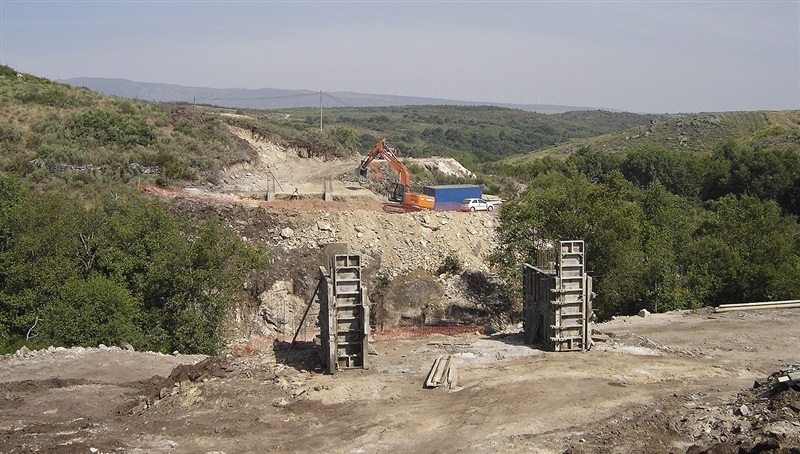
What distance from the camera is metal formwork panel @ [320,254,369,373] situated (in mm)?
16422

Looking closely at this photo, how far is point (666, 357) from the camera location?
58.3ft

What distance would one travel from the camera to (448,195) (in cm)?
4038

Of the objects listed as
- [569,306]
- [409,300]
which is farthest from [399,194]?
[569,306]

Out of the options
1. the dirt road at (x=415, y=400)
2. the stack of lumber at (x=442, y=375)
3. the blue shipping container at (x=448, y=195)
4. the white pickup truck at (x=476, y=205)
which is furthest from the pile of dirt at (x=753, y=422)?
the white pickup truck at (x=476, y=205)

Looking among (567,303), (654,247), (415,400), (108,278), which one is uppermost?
(654,247)

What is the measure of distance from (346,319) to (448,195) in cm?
2445

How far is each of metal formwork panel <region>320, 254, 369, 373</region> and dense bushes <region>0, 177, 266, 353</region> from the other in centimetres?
711

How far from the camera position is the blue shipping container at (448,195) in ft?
131

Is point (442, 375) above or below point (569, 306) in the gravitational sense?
below

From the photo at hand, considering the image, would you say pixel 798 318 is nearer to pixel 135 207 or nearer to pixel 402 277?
pixel 402 277

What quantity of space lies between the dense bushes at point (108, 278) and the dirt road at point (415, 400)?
2205mm

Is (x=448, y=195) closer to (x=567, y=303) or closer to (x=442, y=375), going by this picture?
Result: (x=567, y=303)

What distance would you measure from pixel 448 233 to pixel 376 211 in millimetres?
3957

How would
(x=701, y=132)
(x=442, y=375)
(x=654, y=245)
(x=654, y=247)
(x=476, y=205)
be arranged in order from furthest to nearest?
(x=701, y=132) → (x=476, y=205) → (x=654, y=245) → (x=654, y=247) → (x=442, y=375)
